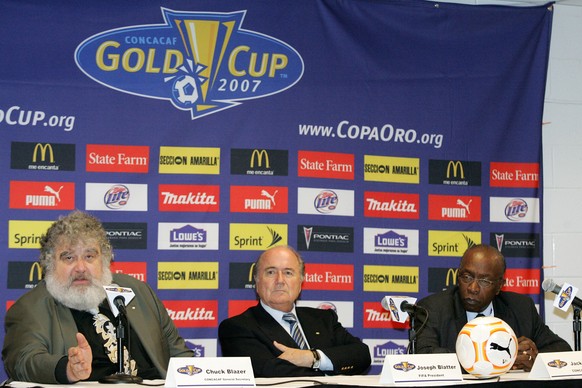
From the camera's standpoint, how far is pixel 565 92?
604 cm

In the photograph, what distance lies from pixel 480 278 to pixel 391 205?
1.07m

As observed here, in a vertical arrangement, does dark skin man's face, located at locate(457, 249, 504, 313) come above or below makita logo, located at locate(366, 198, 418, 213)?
below

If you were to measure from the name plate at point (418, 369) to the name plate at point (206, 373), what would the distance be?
1.83ft

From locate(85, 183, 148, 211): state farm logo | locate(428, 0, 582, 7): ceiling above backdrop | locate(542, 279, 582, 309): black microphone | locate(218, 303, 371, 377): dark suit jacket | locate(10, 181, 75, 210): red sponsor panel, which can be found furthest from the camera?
locate(428, 0, 582, 7): ceiling above backdrop

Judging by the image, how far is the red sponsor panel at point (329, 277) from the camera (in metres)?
5.39

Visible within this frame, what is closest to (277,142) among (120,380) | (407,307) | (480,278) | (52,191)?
(52,191)

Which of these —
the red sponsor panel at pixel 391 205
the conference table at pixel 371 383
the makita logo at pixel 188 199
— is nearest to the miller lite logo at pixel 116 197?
the makita logo at pixel 188 199

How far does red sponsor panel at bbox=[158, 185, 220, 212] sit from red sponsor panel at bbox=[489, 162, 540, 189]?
1.90 metres

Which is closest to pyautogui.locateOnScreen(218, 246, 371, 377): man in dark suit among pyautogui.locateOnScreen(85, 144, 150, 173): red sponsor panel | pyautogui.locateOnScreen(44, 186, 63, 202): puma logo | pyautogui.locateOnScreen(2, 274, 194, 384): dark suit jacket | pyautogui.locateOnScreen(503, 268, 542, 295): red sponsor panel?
pyautogui.locateOnScreen(2, 274, 194, 384): dark suit jacket

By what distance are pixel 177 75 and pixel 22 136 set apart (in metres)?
1.00

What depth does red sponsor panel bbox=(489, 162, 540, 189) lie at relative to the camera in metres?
5.73

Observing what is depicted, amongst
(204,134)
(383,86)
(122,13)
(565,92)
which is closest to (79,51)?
(122,13)

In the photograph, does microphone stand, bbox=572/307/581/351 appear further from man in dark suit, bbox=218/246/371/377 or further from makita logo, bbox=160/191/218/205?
makita logo, bbox=160/191/218/205

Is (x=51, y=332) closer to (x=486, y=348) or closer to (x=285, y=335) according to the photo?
(x=285, y=335)
